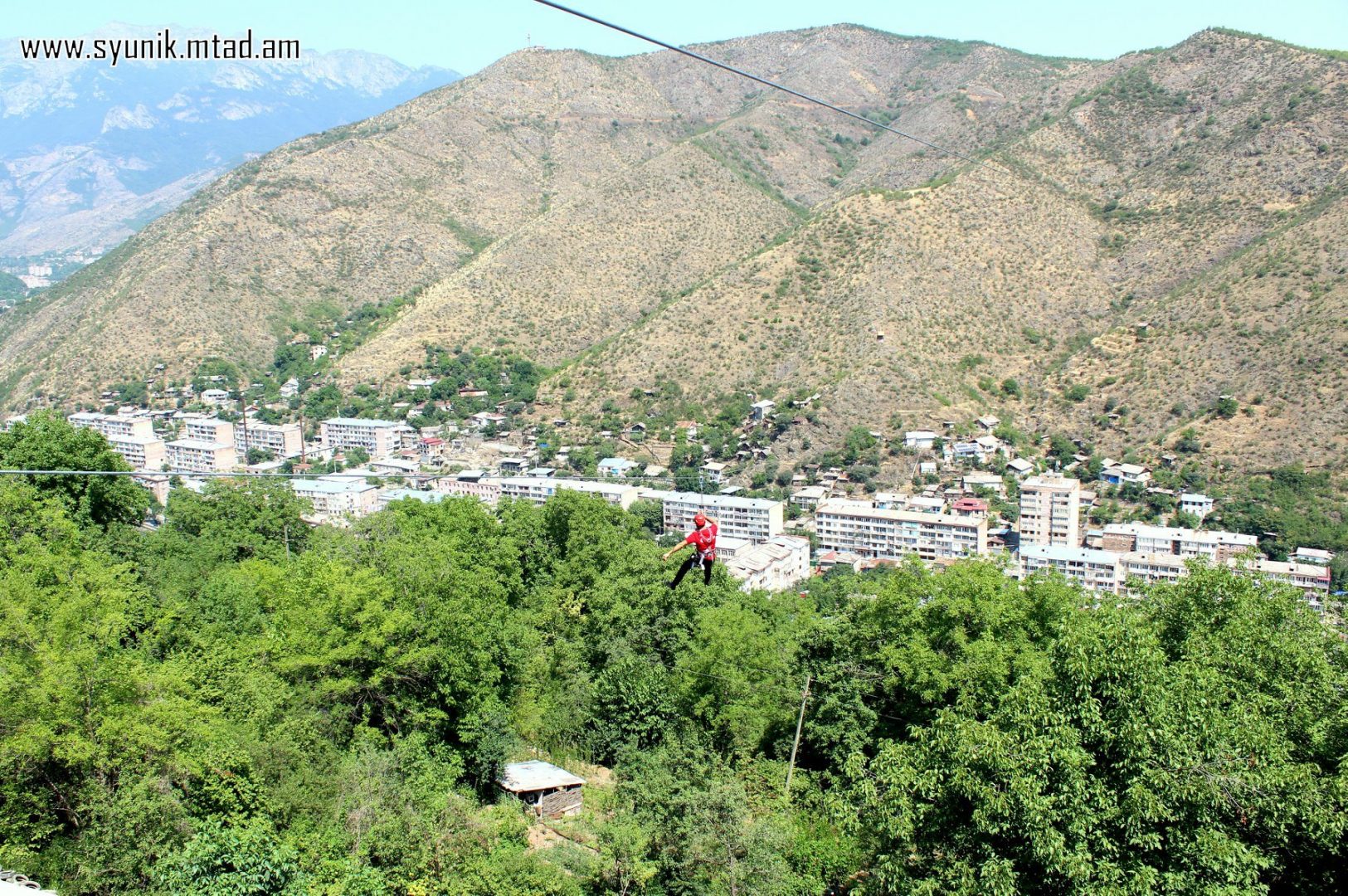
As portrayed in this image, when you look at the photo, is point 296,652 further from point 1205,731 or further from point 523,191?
point 523,191

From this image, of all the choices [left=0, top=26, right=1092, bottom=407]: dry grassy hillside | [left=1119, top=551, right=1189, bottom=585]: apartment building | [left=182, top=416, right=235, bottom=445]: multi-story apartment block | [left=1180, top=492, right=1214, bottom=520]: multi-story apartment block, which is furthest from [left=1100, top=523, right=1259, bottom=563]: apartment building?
[left=182, top=416, right=235, bottom=445]: multi-story apartment block

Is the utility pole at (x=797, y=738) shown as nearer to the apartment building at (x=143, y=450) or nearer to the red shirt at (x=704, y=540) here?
the red shirt at (x=704, y=540)

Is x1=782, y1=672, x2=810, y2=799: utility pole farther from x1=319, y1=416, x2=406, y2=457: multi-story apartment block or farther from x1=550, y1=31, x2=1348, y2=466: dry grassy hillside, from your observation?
x1=319, y1=416, x2=406, y2=457: multi-story apartment block

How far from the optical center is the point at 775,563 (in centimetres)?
3666

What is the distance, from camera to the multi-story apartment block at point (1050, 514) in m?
39.3

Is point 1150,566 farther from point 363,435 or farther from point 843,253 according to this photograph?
point 363,435

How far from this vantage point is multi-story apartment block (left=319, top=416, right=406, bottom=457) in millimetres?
55500

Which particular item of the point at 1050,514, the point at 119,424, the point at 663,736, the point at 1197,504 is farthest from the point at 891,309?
the point at 119,424

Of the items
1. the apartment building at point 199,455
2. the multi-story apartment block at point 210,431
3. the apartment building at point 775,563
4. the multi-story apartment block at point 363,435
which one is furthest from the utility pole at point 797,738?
the multi-story apartment block at point 210,431

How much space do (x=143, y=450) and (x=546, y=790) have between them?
154 ft

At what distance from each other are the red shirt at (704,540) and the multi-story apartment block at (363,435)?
47.2 meters

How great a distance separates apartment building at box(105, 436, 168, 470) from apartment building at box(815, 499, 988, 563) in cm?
3622

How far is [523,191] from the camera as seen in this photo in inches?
3497

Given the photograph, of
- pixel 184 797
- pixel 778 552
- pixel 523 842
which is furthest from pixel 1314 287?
pixel 184 797
